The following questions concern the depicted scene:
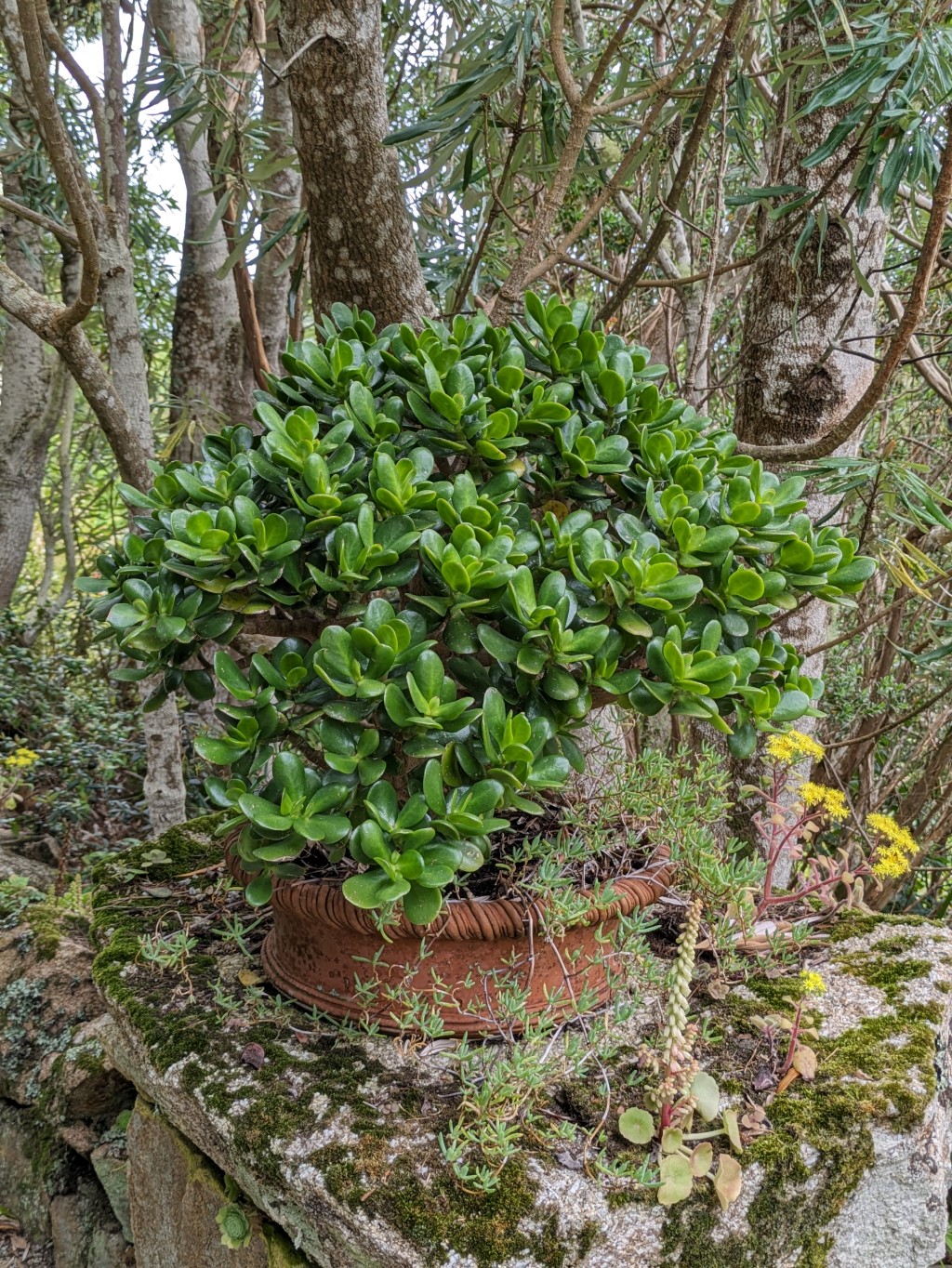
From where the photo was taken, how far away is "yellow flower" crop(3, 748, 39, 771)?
280cm

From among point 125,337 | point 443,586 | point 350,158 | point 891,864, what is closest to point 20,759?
point 125,337

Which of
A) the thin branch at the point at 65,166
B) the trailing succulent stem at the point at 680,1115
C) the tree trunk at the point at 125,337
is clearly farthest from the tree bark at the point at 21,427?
the trailing succulent stem at the point at 680,1115

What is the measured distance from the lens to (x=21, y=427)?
3.82 m

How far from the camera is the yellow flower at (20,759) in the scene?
9.18 feet

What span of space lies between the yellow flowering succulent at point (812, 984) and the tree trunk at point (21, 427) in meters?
3.86

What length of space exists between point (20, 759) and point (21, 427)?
178 centimetres

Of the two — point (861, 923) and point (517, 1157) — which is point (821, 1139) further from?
point (861, 923)

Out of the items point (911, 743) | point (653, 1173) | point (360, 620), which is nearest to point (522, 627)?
point (360, 620)

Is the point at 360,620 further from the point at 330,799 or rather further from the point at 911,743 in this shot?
the point at 911,743

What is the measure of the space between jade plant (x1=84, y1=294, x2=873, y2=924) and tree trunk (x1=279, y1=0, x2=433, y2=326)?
37 cm

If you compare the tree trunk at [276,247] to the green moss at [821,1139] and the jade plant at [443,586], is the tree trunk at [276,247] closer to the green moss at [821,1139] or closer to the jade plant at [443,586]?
the jade plant at [443,586]

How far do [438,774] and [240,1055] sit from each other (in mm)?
499

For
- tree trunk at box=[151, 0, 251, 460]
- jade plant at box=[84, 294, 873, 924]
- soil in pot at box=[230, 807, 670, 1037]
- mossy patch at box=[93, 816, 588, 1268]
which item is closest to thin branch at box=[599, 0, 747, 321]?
jade plant at box=[84, 294, 873, 924]

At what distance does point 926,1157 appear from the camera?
0.99 m
